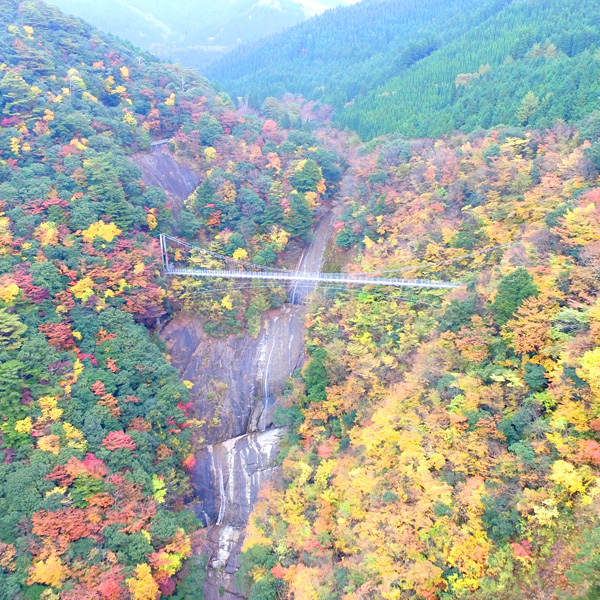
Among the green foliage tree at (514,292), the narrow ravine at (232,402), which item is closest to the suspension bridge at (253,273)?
the narrow ravine at (232,402)

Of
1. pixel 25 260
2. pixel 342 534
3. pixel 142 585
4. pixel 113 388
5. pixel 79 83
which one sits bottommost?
pixel 142 585

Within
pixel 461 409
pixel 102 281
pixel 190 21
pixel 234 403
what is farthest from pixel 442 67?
pixel 190 21

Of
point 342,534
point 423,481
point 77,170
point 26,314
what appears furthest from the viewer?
point 77,170

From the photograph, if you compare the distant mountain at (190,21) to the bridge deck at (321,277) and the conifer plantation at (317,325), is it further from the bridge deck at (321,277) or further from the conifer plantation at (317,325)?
the bridge deck at (321,277)

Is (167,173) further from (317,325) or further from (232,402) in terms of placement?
(232,402)

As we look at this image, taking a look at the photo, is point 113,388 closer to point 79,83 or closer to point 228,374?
point 228,374

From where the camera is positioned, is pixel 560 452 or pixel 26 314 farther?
pixel 26 314

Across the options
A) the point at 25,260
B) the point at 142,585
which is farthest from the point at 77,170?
the point at 142,585
